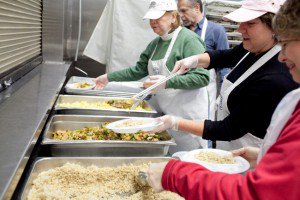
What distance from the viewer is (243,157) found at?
5.34 ft

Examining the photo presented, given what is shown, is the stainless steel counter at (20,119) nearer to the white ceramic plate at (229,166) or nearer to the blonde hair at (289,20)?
the white ceramic plate at (229,166)

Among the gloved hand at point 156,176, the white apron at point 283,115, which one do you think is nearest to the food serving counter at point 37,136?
the gloved hand at point 156,176

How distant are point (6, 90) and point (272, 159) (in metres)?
1.58

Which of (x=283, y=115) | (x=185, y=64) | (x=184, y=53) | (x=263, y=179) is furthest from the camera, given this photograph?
(x=184, y=53)

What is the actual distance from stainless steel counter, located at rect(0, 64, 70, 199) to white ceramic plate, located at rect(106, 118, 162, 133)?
1.39 feet

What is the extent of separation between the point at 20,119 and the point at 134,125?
713mm

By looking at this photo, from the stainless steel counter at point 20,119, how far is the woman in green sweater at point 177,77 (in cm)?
86

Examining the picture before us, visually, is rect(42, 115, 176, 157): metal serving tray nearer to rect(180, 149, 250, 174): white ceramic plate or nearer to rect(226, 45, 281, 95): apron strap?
rect(180, 149, 250, 174): white ceramic plate

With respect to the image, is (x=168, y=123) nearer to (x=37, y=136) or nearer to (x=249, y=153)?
(x=249, y=153)

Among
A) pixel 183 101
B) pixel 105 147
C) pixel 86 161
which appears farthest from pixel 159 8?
pixel 86 161

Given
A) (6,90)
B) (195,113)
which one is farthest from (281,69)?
(6,90)

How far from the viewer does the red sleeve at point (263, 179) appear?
2.35 feet

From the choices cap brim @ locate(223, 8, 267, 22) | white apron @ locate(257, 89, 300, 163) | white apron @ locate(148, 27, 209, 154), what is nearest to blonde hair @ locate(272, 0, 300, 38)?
white apron @ locate(257, 89, 300, 163)

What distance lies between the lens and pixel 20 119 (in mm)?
1358
